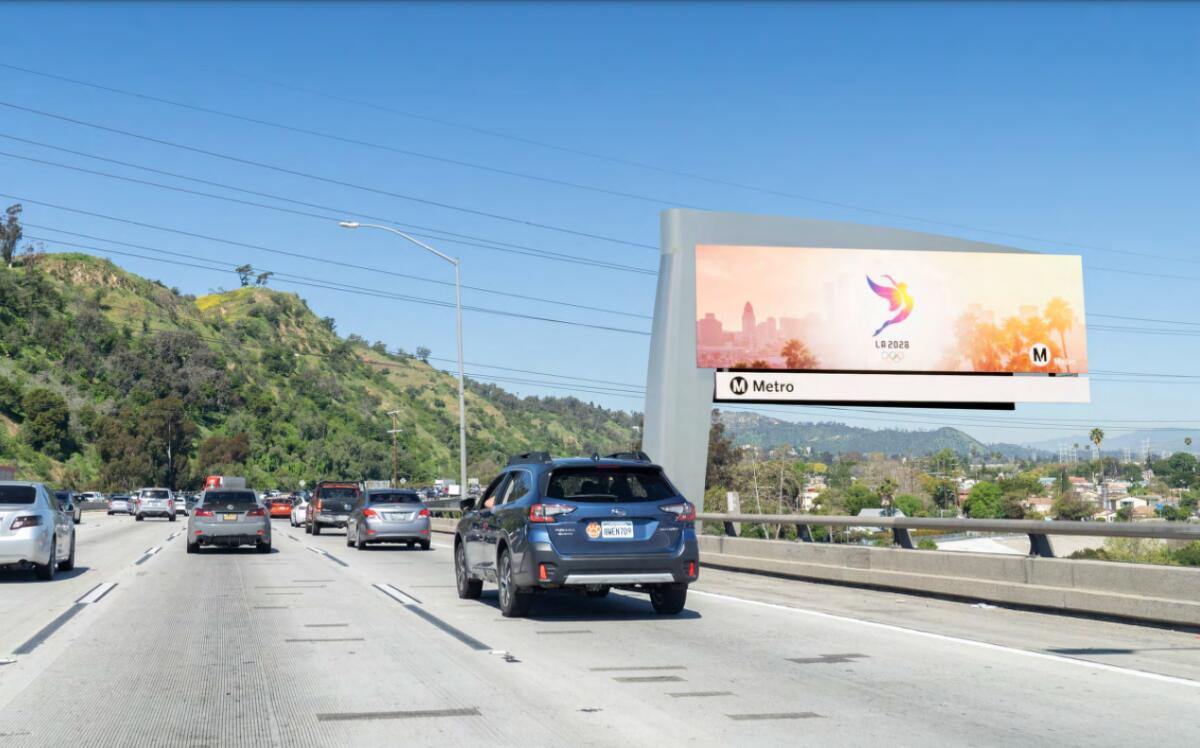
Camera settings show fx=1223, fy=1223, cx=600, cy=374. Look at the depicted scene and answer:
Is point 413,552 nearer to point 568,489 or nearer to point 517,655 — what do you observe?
point 568,489

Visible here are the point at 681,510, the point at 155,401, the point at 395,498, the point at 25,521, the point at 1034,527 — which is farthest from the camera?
the point at 155,401

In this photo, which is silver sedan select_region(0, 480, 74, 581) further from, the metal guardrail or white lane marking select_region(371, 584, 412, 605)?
the metal guardrail

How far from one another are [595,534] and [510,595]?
1281 mm

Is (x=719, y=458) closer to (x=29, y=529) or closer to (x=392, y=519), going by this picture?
(x=392, y=519)

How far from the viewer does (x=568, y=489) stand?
45.4ft

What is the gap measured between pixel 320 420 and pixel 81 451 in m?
39.2

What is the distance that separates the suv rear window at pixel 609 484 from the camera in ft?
45.3

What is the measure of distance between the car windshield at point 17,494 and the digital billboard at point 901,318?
72.9 ft

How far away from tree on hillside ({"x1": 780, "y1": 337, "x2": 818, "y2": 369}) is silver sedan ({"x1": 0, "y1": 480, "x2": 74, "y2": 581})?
78.5ft

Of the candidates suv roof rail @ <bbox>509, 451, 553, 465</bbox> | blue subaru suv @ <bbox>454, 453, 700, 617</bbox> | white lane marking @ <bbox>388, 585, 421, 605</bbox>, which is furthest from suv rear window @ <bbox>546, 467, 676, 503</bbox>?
white lane marking @ <bbox>388, 585, 421, 605</bbox>

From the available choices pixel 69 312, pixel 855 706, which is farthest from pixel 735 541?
pixel 69 312

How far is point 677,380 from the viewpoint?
117 feet

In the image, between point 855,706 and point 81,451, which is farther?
point 81,451

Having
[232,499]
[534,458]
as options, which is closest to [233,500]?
[232,499]
